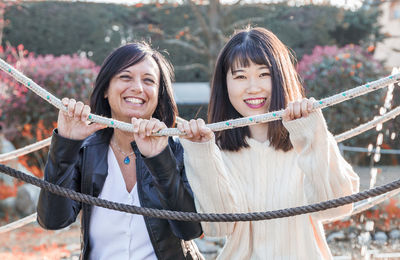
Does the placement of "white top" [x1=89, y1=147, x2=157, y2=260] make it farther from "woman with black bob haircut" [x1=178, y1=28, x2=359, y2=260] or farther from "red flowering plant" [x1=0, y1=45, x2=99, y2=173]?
"red flowering plant" [x1=0, y1=45, x2=99, y2=173]

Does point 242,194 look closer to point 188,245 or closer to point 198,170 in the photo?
point 198,170

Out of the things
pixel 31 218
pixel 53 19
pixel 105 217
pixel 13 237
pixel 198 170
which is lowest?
pixel 13 237

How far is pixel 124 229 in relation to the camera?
1767mm

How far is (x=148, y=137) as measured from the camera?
5.11 ft

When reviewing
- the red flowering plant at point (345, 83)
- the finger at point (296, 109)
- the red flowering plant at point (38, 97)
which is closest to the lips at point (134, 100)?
the finger at point (296, 109)

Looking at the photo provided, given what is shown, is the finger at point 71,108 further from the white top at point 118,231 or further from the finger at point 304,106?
the finger at point 304,106

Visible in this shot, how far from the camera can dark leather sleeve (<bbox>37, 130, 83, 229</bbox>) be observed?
63.4 inches

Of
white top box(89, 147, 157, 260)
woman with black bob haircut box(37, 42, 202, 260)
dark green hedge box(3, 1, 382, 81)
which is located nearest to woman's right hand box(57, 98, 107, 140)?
woman with black bob haircut box(37, 42, 202, 260)

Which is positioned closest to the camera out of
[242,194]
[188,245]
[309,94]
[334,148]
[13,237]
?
[334,148]

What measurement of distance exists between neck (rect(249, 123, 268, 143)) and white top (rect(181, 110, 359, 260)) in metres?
0.06

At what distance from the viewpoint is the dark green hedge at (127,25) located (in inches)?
332

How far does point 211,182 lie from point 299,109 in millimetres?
374

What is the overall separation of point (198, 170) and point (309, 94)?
4.44 m

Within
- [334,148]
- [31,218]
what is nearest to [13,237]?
[31,218]
